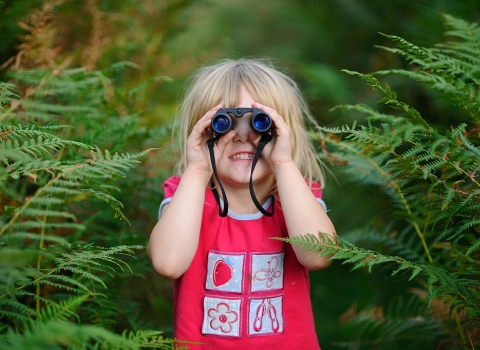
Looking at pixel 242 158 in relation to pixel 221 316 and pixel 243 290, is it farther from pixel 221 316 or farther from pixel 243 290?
pixel 221 316

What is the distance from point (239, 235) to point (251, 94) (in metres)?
0.62

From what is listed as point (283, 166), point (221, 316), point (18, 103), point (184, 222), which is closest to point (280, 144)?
point (283, 166)

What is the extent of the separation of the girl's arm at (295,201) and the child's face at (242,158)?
76 millimetres

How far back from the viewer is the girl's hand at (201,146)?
1.92 meters

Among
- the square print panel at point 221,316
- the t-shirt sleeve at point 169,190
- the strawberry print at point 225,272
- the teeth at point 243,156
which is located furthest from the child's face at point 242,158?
the square print panel at point 221,316

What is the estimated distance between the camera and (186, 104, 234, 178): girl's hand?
1918 mm

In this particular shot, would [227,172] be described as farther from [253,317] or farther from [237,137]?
[253,317]

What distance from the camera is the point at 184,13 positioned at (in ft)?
12.2

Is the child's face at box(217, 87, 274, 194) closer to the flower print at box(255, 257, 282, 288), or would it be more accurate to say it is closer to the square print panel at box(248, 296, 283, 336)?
the flower print at box(255, 257, 282, 288)

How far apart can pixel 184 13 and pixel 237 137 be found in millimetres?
2114

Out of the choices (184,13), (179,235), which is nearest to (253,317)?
(179,235)

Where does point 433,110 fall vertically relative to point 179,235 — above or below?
above

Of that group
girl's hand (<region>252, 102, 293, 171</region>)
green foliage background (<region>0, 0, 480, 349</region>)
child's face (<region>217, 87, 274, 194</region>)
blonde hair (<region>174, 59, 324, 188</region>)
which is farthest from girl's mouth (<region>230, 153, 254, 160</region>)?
green foliage background (<region>0, 0, 480, 349</region>)

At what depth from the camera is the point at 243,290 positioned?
6.26 ft
